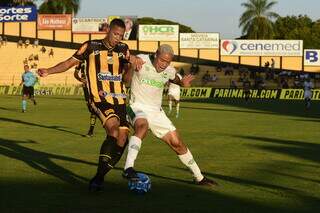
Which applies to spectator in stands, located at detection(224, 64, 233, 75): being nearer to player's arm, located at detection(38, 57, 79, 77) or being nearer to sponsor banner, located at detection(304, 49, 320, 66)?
sponsor banner, located at detection(304, 49, 320, 66)

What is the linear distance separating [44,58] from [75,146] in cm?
6431

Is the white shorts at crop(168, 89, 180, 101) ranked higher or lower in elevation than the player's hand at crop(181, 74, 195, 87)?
lower

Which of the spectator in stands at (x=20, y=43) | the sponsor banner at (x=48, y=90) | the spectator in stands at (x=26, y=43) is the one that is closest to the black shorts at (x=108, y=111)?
the sponsor banner at (x=48, y=90)

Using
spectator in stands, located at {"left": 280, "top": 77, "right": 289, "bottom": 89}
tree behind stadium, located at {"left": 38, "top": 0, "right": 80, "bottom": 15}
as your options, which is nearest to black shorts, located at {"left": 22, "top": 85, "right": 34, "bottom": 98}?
spectator in stands, located at {"left": 280, "top": 77, "right": 289, "bottom": 89}

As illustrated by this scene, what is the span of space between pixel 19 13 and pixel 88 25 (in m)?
7.93

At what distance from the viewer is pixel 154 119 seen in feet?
29.5

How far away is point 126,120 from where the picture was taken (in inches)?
348

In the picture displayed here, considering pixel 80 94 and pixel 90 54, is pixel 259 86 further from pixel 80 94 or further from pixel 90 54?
pixel 90 54

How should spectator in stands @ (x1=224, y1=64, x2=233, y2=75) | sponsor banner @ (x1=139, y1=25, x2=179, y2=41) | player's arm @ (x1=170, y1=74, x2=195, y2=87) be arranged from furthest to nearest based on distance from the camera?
sponsor banner @ (x1=139, y1=25, x2=179, y2=41) < spectator in stands @ (x1=224, y1=64, x2=233, y2=75) < player's arm @ (x1=170, y1=74, x2=195, y2=87)

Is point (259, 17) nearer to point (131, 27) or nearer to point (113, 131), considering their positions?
point (131, 27)

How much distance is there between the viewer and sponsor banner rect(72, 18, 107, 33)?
2940 inches

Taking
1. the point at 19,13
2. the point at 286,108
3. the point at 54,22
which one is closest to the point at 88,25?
the point at 54,22

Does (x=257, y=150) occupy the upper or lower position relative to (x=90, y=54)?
lower

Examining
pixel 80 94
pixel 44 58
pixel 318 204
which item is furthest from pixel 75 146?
pixel 44 58
